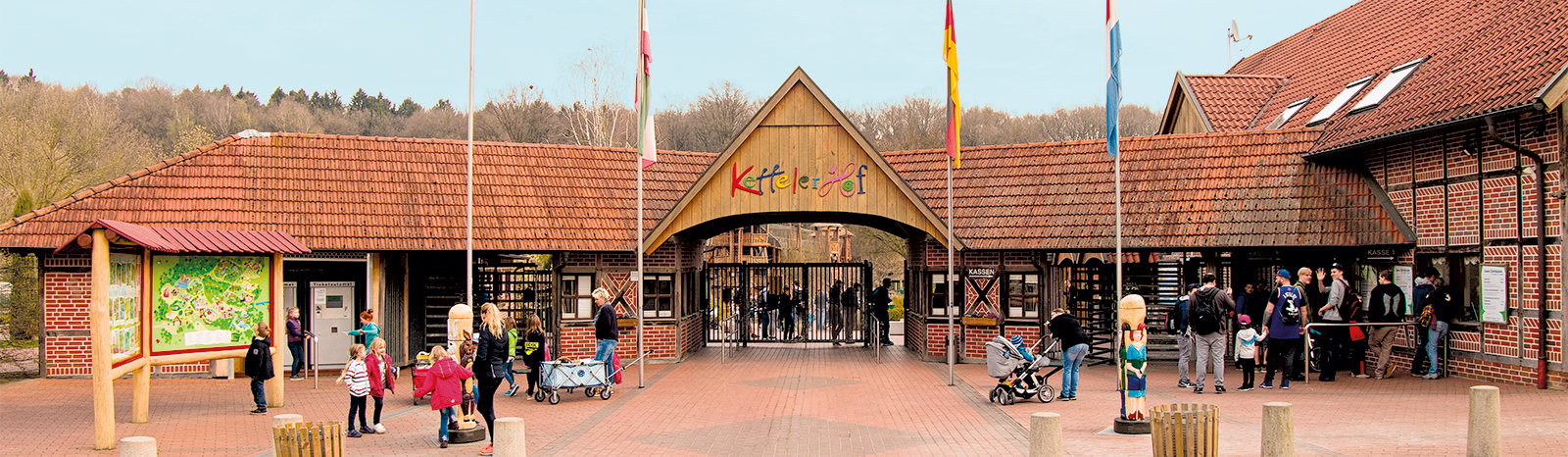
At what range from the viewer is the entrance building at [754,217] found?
1755cm

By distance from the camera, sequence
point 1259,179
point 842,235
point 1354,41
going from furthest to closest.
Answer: point 842,235, point 1354,41, point 1259,179

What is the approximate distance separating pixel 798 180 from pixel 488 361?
28.0 ft

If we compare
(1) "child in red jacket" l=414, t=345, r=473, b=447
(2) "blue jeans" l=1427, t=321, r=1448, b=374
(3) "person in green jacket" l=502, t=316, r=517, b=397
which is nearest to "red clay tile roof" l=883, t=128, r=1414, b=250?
(2) "blue jeans" l=1427, t=321, r=1448, b=374

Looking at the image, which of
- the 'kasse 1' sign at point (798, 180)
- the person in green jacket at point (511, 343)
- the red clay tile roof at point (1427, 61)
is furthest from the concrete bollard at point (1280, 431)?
the 'kasse 1' sign at point (798, 180)

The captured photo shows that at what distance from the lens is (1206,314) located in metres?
14.4

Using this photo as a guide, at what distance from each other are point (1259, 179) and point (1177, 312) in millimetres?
4012

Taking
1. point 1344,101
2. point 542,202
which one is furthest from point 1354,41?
point 542,202

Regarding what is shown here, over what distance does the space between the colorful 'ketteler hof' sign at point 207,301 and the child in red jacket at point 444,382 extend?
4063mm

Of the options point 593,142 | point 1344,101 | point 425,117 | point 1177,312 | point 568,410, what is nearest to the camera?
point 568,410

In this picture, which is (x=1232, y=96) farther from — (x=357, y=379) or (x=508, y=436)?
(x=508, y=436)

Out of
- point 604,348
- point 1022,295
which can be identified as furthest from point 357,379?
point 1022,295

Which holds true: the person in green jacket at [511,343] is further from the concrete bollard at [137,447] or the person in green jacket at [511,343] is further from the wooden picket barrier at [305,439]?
the concrete bollard at [137,447]

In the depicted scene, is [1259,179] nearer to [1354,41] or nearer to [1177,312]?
[1177,312]

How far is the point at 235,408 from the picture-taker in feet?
44.9
